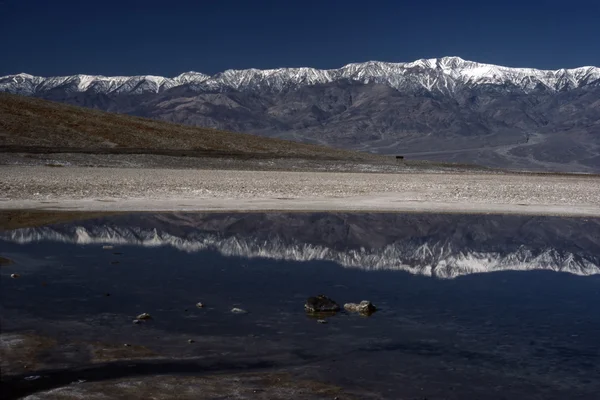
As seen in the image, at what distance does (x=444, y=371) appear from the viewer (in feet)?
26.2

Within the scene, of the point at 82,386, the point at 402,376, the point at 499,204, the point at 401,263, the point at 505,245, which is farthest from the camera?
the point at 499,204

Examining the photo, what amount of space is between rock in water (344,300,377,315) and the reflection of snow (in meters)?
3.34

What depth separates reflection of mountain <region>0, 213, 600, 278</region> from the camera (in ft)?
50.1

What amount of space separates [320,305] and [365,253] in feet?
18.7

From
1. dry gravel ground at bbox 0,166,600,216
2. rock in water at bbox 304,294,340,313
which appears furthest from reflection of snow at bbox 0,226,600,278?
dry gravel ground at bbox 0,166,600,216

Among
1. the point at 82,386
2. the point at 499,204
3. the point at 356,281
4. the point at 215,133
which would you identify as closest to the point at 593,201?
the point at 499,204

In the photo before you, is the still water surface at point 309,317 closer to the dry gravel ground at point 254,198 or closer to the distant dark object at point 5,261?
the distant dark object at point 5,261

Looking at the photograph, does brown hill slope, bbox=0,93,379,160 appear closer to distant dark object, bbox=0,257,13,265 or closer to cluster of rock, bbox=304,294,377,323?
distant dark object, bbox=0,257,13,265

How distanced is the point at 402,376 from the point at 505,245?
10.9 metres

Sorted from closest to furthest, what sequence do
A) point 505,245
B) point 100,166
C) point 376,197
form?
point 505,245
point 376,197
point 100,166

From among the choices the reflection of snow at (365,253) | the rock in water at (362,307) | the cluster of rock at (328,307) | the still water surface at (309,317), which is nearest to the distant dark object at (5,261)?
the still water surface at (309,317)

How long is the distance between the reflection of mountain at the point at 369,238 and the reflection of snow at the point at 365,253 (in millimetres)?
20

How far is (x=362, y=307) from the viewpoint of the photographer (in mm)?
10508

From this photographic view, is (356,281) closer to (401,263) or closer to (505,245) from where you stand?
(401,263)
